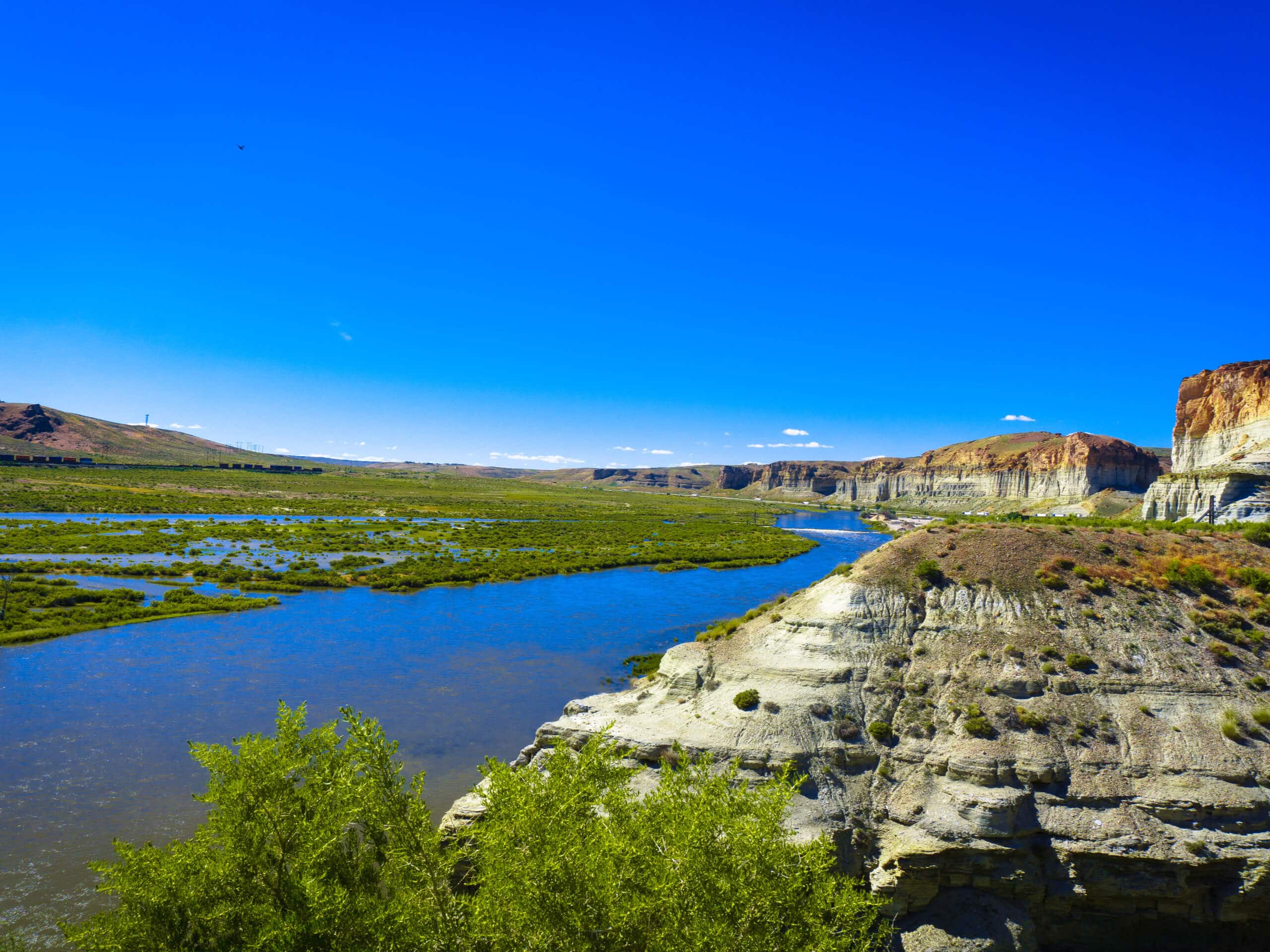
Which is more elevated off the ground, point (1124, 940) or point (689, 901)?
point (689, 901)

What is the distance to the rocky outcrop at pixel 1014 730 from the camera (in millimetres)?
17062

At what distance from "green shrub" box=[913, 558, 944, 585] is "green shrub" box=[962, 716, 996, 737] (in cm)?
835

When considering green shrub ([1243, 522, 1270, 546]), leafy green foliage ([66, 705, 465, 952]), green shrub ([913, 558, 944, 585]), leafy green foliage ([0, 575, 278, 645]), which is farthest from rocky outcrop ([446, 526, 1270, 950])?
leafy green foliage ([0, 575, 278, 645])

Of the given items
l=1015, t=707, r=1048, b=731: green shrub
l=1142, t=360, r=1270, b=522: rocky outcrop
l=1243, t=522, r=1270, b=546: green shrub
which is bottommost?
l=1015, t=707, r=1048, b=731: green shrub

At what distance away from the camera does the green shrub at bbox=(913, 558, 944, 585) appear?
1115 inches

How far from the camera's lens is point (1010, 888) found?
17125 millimetres

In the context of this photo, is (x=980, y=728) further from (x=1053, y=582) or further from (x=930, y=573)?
(x=1053, y=582)

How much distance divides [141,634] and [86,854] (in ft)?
84.1

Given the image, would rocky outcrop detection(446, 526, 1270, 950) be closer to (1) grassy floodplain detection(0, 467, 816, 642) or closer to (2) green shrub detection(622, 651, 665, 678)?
(2) green shrub detection(622, 651, 665, 678)

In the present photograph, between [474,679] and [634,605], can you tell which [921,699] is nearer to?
[474,679]

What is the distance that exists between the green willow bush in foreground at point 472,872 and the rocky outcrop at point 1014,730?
5.04 meters

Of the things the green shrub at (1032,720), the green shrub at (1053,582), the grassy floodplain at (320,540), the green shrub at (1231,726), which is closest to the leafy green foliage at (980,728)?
the green shrub at (1032,720)

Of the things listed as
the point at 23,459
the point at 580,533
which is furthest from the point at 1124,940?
the point at 23,459

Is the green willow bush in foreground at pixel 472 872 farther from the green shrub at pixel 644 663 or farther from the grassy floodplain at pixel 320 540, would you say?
the grassy floodplain at pixel 320 540
